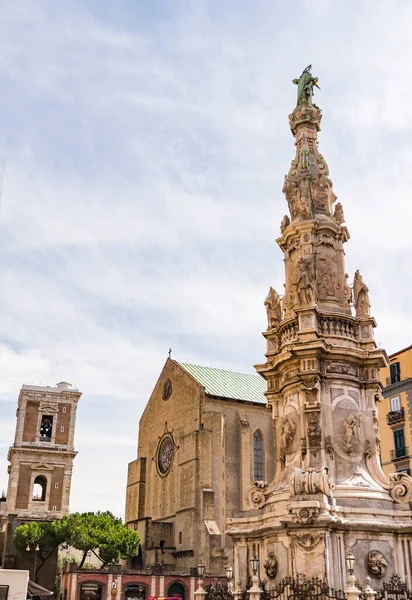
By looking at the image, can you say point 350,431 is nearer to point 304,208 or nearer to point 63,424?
point 304,208

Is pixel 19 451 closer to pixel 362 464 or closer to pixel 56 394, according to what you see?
pixel 56 394

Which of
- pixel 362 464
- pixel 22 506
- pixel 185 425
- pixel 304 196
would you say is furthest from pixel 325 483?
pixel 22 506

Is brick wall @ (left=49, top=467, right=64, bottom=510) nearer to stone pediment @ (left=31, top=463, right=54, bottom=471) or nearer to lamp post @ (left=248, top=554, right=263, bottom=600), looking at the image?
stone pediment @ (left=31, top=463, right=54, bottom=471)

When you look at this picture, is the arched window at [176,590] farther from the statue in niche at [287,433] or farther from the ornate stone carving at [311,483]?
the ornate stone carving at [311,483]

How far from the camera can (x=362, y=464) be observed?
62.2ft

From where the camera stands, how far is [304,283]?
2069cm

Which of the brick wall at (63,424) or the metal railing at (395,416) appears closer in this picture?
the metal railing at (395,416)

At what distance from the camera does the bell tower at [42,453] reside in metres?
55.2

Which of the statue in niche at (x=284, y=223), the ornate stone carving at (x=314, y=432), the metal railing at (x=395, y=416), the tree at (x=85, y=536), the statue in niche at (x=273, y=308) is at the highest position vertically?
the statue in niche at (x=284, y=223)

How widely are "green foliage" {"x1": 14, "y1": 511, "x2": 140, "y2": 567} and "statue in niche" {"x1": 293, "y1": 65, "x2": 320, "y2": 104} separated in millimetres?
35948

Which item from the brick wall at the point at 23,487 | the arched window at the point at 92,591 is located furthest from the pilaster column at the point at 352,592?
the brick wall at the point at 23,487

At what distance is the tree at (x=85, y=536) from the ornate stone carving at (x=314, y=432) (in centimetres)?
3386

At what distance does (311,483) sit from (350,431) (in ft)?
7.66

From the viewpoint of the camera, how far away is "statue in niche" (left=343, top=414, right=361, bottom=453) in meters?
18.8
